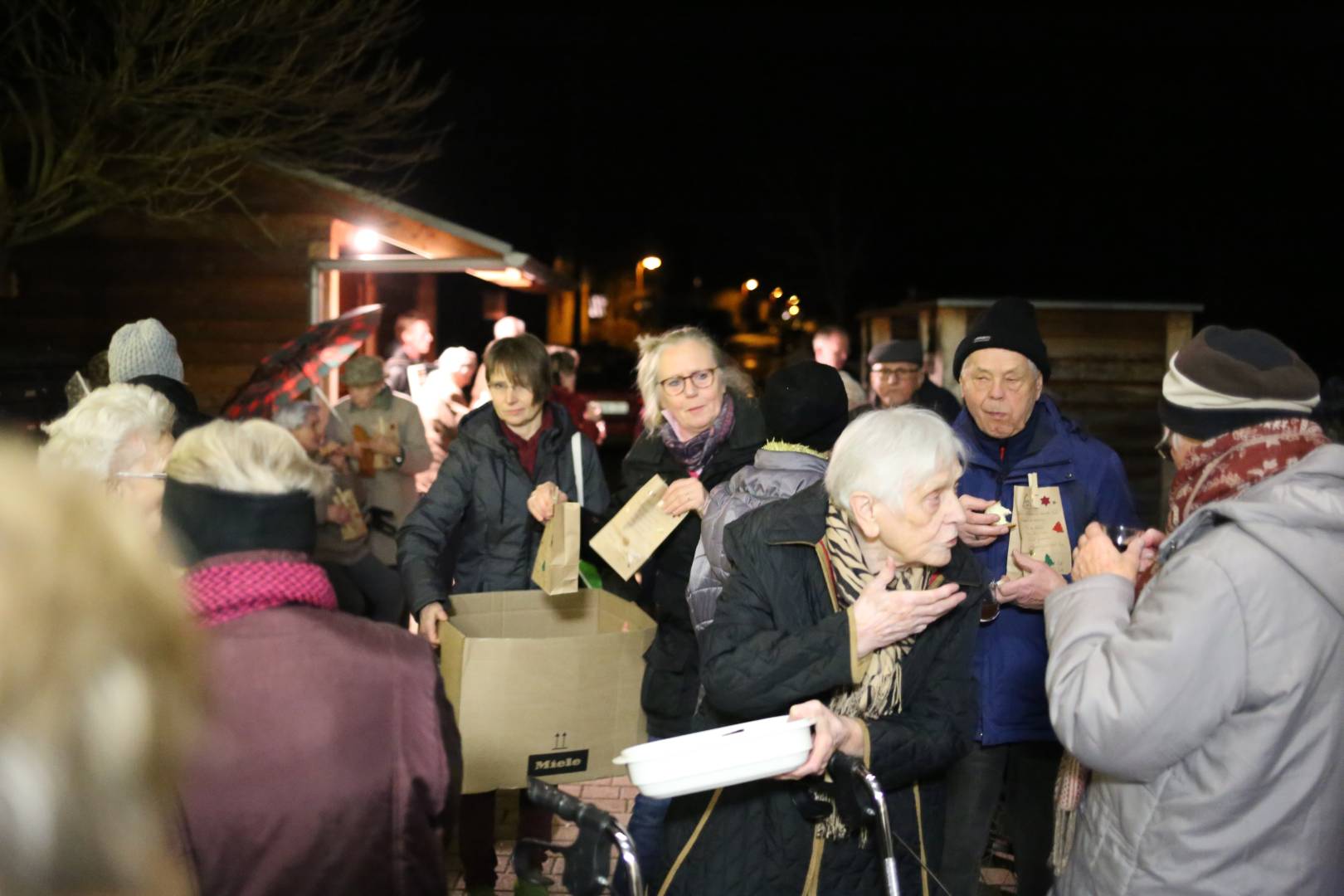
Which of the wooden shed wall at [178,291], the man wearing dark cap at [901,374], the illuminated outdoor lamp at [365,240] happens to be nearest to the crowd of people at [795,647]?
the man wearing dark cap at [901,374]

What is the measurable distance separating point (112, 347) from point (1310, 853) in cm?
476

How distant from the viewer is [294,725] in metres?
2.00

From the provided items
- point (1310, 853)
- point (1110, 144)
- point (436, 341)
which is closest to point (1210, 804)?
point (1310, 853)

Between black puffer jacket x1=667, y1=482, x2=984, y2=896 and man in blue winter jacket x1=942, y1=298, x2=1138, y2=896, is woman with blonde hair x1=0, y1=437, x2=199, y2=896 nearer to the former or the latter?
black puffer jacket x1=667, y1=482, x2=984, y2=896

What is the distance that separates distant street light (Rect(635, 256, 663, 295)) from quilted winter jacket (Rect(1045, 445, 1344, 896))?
4786 centimetres

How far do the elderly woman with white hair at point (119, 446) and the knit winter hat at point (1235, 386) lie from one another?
2.69 m

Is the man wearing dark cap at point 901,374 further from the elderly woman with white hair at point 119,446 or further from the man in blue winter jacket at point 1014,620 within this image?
the elderly woman with white hair at point 119,446

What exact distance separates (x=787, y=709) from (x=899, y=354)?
5.40 meters

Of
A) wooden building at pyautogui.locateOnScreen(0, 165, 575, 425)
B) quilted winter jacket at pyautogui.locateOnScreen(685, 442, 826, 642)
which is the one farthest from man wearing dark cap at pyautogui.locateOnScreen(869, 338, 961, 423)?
wooden building at pyautogui.locateOnScreen(0, 165, 575, 425)

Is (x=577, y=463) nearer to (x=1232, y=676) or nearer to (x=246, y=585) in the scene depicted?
(x=246, y=585)

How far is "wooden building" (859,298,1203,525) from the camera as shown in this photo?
11.5 meters

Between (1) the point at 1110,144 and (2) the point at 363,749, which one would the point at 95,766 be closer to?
(2) the point at 363,749

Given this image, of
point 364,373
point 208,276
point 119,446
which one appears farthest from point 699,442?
point 208,276

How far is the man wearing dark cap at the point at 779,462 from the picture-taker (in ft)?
11.2
